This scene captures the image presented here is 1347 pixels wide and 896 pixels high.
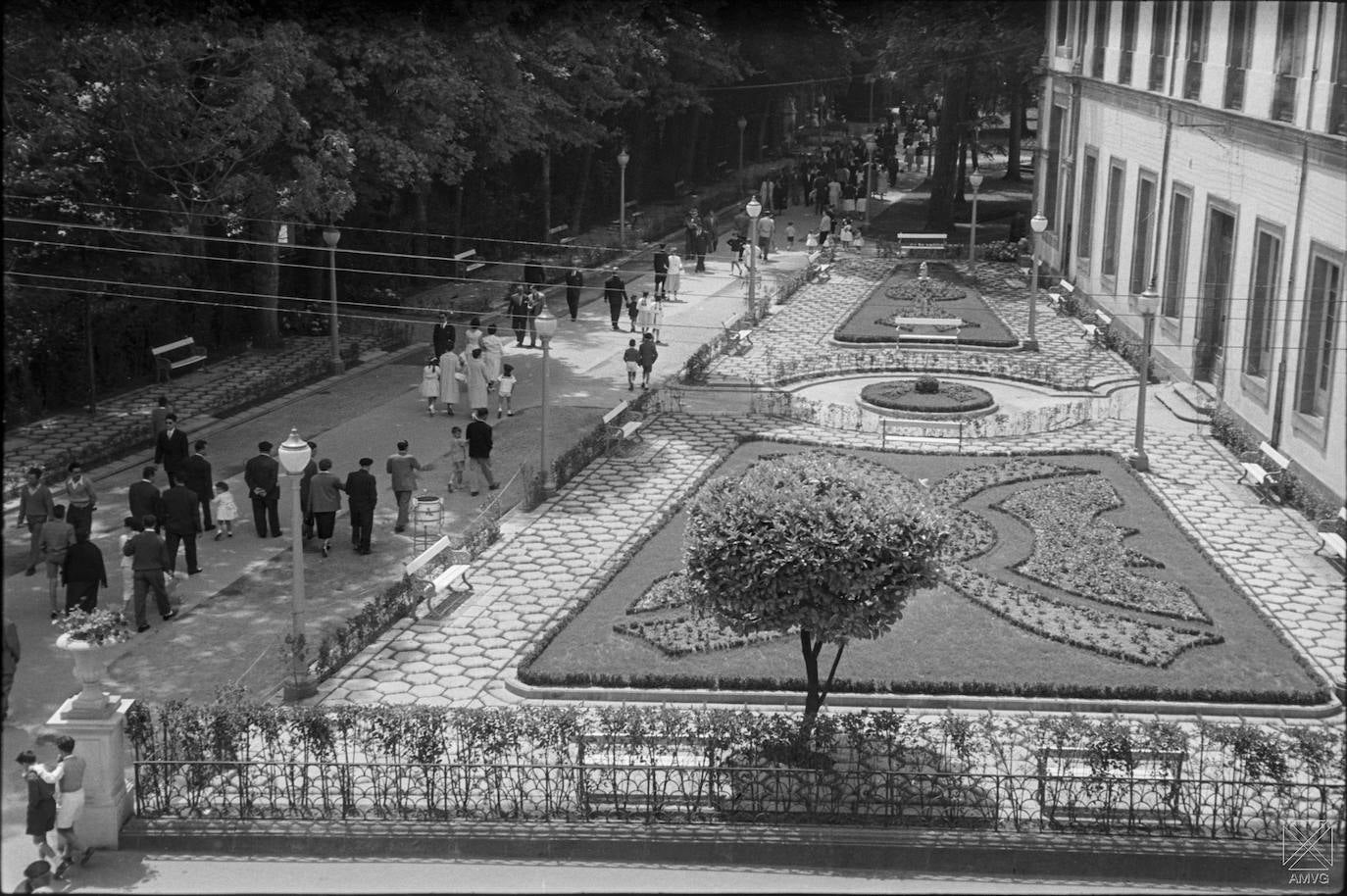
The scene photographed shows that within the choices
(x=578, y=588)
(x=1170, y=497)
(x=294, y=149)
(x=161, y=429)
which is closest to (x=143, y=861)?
(x=578, y=588)

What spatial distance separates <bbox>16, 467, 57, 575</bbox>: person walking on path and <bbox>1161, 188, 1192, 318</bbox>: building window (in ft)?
58.5

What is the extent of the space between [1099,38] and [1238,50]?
31.6ft

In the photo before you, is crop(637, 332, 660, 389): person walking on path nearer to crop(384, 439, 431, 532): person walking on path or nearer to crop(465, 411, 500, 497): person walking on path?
crop(465, 411, 500, 497): person walking on path

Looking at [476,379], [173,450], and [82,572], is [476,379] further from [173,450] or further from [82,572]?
[82,572]

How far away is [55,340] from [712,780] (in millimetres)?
14923

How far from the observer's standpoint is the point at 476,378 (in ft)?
73.0

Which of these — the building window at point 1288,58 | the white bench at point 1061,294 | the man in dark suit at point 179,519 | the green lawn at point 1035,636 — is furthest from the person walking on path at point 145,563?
the white bench at point 1061,294

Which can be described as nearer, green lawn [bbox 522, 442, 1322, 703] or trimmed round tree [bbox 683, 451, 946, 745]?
trimmed round tree [bbox 683, 451, 946, 745]

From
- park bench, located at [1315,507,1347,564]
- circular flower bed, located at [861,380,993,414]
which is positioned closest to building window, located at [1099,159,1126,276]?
circular flower bed, located at [861,380,993,414]

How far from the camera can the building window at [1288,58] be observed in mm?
19484

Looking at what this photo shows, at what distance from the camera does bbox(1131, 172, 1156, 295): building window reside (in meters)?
27.7

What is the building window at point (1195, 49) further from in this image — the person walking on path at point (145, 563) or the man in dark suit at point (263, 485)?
the person walking on path at point (145, 563)

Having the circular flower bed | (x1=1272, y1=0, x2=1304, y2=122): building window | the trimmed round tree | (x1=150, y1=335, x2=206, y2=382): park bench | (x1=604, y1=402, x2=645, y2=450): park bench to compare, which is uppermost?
(x1=1272, y1=0, x2=1304, y2=122): building window

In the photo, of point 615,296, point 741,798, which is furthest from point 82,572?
point 615,296
